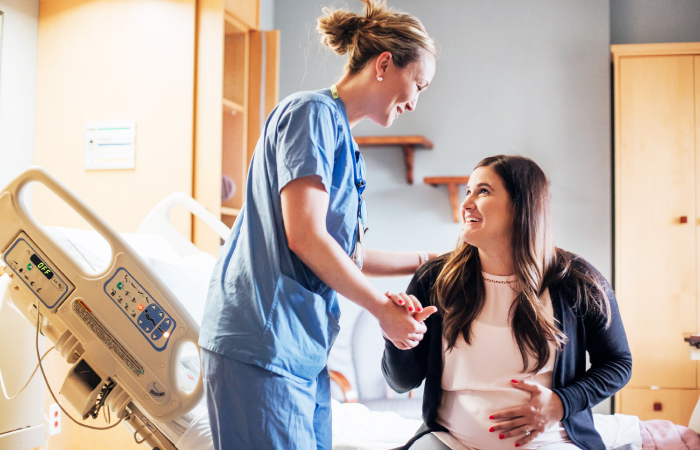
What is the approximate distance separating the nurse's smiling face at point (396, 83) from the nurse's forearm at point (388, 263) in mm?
489

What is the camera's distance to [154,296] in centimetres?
133

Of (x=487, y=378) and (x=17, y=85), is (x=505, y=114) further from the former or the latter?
(x=17, y=85)

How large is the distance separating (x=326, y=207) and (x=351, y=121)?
262mm

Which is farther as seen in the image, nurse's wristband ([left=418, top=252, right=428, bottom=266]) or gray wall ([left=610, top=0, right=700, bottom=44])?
gray wall ([left=610, top=0, right=700, bottom=44])

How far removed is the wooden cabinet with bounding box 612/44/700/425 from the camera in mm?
3010

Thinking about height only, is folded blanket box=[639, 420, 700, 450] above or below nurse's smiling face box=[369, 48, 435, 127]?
below

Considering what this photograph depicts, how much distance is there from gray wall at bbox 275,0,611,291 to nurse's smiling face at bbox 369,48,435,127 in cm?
233

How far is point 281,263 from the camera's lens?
1.03 meters

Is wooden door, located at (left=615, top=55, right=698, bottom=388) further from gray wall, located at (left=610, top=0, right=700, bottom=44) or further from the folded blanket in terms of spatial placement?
the folded blanket

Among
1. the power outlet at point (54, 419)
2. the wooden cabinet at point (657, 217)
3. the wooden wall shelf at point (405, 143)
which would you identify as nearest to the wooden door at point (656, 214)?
the wooden cabinet at point (657, 217)

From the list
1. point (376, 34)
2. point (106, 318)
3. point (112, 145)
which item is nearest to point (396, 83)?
point (376, 34)

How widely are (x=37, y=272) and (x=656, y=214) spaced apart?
2.99m

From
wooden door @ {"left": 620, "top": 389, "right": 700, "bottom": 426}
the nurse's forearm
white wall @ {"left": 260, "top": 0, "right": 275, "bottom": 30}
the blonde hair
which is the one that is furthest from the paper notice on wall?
wooden door @ {"left": 620, "top": 389, "right": 700, "bottom": 426}

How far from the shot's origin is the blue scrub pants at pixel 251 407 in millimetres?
999
